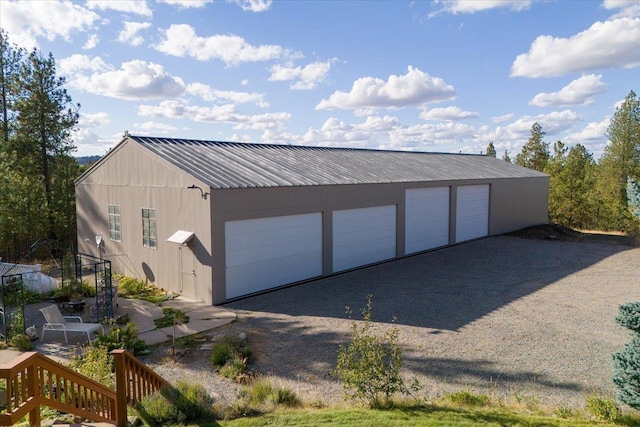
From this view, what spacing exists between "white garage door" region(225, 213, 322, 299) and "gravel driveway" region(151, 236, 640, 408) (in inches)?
22.1

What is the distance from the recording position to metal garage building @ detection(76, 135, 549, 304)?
12383mm

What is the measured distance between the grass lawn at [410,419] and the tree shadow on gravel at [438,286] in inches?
102

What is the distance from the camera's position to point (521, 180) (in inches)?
1072

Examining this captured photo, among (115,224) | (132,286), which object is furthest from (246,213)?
(115,224)

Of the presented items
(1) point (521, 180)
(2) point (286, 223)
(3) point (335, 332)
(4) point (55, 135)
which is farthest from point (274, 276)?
(1) point (521, 180)

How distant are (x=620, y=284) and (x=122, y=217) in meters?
16.1

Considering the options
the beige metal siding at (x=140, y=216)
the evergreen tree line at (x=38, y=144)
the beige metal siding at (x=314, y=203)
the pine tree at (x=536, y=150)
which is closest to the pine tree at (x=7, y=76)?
the evergreen tree line at (x=38, y=144)

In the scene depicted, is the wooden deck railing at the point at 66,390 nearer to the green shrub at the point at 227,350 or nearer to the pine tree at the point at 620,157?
the green shrub at the point at 227,350

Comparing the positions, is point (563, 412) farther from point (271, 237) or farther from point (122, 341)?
point (271, 237)

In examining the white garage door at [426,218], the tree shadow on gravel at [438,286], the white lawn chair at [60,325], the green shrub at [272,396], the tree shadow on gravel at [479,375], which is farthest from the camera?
the white garage door at [426,218]

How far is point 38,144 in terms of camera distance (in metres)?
21.3

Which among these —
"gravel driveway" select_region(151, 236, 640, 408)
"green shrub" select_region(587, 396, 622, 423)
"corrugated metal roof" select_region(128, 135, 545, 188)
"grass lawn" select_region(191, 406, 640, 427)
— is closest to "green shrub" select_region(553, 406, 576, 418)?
"grass lawn" select_region(191, 406, 640, 427)

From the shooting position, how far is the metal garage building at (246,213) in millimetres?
12383

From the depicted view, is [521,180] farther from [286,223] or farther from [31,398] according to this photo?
[31,398]
